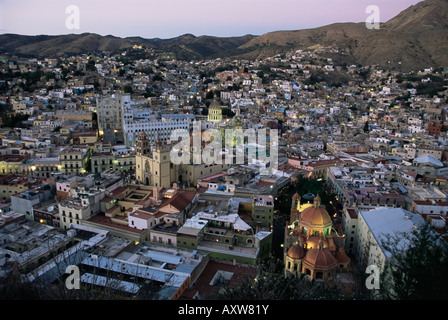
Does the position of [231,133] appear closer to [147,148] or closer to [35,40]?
[147,148]

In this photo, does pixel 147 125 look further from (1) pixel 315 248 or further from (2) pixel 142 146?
(1) pixel 315 248

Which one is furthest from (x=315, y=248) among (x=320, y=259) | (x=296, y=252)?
(x=296, y=252)

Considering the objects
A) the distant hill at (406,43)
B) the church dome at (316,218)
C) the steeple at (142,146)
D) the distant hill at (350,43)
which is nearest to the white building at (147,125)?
the steeple at (142,146)

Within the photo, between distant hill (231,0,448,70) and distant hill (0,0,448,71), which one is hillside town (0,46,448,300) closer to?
distant hill (231,0,448,70)

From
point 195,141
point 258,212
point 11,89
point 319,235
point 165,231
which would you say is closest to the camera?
point 319,235

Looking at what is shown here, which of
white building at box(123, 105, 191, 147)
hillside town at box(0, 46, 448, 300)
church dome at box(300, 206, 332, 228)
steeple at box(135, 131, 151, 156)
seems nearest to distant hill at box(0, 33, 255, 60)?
hillside town at box(0, 46, 448, 300)
